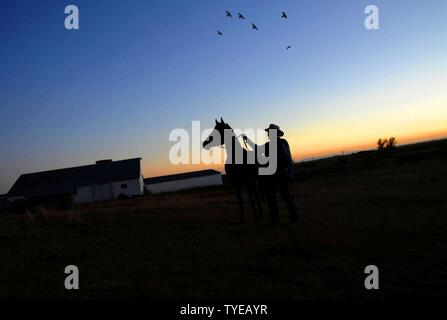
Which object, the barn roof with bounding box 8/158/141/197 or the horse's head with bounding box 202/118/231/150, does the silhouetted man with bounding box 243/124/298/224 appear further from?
the barn roof with bounding box 8/158/141/197

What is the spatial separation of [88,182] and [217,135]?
44.4 metres

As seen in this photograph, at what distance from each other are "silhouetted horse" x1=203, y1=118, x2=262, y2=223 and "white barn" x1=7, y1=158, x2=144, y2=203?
133ft

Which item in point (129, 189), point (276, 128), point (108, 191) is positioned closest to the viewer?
point (276, 128)

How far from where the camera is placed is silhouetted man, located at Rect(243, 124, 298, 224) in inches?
440

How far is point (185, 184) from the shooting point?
226 ft

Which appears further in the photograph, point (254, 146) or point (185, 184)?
point (185, 184)

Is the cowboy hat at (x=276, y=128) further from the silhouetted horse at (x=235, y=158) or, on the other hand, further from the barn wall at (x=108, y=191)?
the barn wall at (x=108, y=191)

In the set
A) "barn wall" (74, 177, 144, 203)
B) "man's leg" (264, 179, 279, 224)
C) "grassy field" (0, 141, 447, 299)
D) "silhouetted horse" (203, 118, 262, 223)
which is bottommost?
"barn wall" (74, 177, 144, 203)

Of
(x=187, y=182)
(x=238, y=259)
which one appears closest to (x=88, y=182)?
(x=187, y=182)

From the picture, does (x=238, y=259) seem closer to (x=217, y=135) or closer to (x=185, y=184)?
(x=217, y=135)

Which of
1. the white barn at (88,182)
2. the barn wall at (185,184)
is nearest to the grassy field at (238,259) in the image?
the white barn at (88,182)

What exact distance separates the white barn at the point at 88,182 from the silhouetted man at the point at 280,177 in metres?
42.1

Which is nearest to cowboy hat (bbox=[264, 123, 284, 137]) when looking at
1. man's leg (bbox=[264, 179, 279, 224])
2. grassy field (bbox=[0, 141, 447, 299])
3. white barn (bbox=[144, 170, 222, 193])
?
man's leg (bbox=[264, 179, 279, 224])
